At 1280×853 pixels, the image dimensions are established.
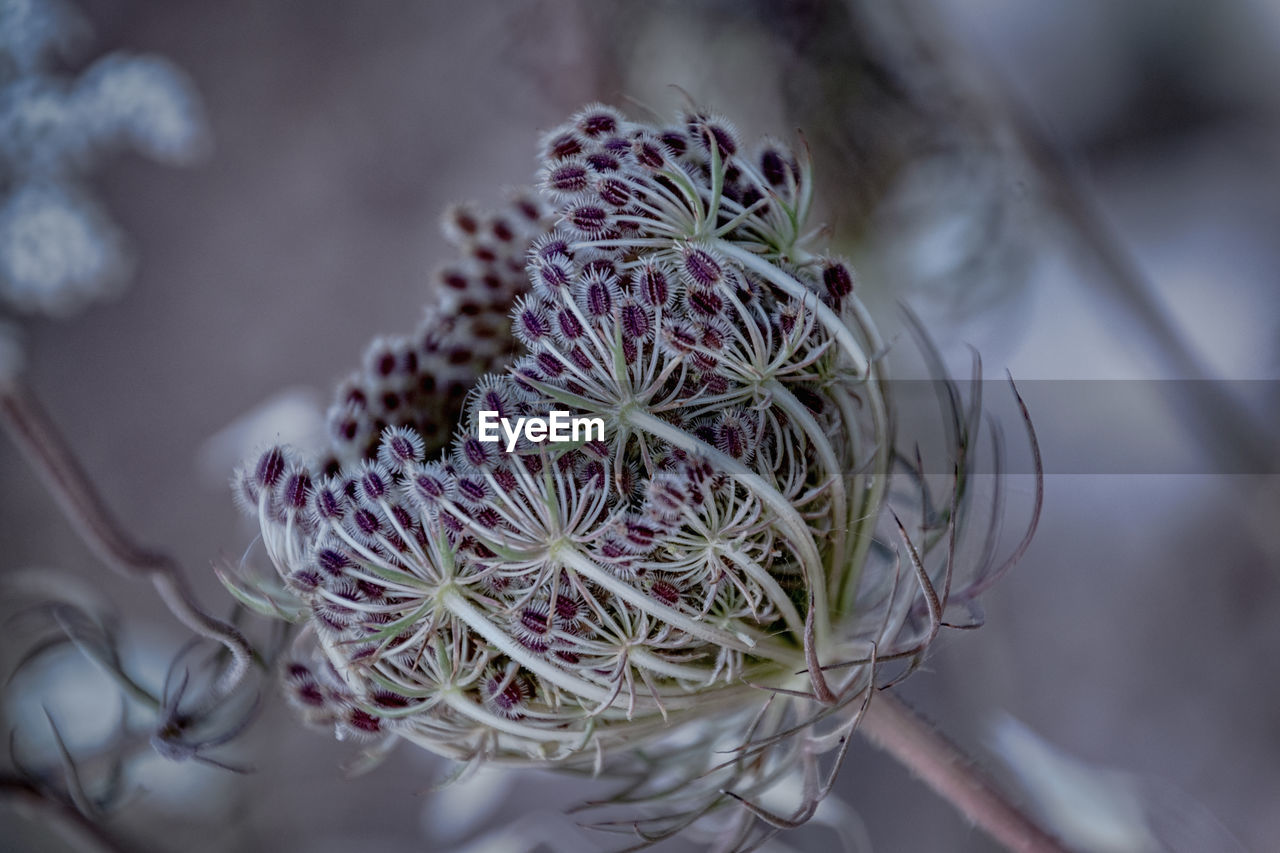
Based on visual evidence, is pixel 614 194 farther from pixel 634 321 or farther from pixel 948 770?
pixel 948 770

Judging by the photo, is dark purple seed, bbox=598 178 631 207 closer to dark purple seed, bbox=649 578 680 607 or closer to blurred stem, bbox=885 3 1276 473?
dark purple seed, bbox=649 578 680 607

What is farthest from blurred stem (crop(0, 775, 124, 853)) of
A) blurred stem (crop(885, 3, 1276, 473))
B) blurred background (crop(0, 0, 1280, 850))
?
blurred stem (crop(885, 3, 1276, 473))

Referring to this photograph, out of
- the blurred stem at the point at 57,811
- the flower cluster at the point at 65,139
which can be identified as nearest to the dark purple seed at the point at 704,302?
the blurred stem at the point at 57,811

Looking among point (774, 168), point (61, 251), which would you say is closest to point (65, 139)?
point (61, 251)

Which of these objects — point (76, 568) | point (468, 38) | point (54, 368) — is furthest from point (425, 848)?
point (468, 38)

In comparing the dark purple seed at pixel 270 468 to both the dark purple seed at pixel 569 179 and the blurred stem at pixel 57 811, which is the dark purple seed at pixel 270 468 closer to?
the dark purple seed at pixel 569 179

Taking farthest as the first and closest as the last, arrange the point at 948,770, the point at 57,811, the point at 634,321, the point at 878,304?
the point at 878,304 → the point at 57,811 → the point at 948,770 → the point at 634,321
